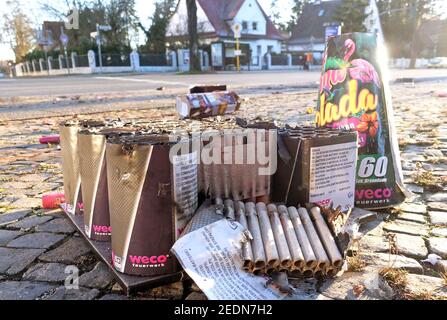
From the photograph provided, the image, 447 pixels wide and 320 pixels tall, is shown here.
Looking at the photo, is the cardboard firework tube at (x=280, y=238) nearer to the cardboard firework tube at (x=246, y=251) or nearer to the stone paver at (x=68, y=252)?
the cardboard firework tube at (x=246, y=251)

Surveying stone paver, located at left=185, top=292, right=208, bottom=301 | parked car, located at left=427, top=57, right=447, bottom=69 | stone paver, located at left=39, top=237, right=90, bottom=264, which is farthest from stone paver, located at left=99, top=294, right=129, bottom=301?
parked car, located at left=427, top=57, right=447, bottom=69

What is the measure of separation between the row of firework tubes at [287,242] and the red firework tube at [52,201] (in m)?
1.42

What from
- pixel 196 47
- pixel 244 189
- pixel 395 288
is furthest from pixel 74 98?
pixel 196 47

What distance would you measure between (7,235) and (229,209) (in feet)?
4.89

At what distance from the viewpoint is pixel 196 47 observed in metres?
31.0

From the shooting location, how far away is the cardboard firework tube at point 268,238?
6.02 feet

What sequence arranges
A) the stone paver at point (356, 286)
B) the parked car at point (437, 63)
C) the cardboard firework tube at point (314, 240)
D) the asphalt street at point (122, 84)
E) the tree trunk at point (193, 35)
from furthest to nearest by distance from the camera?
the parked car at point (437, 63), the tree trunk at point (193, 35), the asphalt street at point (122, 84), the cardboard firework tube at point (314, 240), the stone paver at point (356, 286)

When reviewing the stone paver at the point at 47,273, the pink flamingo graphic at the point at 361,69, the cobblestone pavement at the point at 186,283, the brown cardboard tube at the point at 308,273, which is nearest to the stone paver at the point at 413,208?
the cobblestone pavement at the point at 186,283

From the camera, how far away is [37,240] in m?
2.45

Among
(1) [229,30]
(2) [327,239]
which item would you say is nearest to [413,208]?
(2) [327,239]

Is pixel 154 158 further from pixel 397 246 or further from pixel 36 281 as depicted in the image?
pixel 397 246

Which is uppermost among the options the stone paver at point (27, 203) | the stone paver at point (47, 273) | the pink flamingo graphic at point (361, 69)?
the pink flamingo graphic at point (361, 69)

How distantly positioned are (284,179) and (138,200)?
3.18 feet

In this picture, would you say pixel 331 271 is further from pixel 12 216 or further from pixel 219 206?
pixel 12 216
